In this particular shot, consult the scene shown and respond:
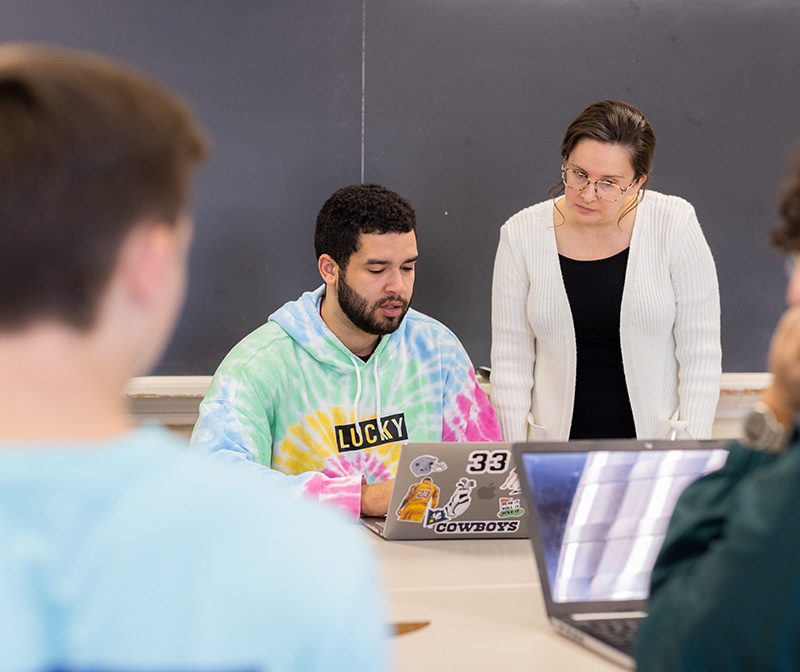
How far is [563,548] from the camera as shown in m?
1.55

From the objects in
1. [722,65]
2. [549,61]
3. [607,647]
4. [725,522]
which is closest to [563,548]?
[607,647]

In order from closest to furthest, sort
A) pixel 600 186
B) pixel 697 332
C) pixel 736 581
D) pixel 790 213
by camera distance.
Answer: pixel 736 581, pixel 790 213, pixel 600 186, pixel 697 332

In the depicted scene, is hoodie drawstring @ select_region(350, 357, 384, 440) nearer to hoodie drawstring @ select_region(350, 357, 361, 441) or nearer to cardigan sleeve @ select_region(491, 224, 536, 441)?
hoodie drawstring @ select_region(350, 357, 361, 441)

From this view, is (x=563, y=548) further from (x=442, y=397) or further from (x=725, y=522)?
(x=442, y=397)

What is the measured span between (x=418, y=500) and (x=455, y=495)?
0.07m

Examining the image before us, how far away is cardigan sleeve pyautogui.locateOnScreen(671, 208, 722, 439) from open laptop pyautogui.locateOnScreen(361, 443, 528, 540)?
0.79 metres

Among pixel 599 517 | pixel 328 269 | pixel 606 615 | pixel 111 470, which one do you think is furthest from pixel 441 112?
pixel 111 470

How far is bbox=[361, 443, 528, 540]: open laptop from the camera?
6.04 feet

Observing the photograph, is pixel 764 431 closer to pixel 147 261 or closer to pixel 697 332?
pixel 147 261

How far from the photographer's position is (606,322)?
2.67m

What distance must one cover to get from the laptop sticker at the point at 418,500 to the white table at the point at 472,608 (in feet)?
0.17

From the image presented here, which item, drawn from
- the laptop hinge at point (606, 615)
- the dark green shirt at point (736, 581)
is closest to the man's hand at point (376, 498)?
the laptop hinge at point (606, 615)

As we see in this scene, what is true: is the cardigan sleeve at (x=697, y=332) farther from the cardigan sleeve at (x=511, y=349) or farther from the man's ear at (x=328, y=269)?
the man's ear at (x=328, y=269)

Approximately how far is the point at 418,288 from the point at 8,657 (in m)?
2.42
